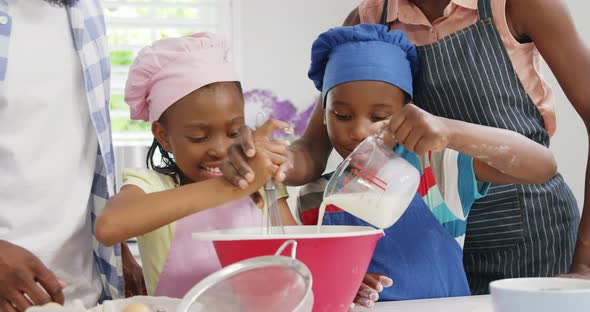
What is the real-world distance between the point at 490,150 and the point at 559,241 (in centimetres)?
43

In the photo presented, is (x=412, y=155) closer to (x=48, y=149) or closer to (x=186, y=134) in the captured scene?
(x=186, y=134)

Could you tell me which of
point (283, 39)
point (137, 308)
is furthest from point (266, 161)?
point (283, 39)

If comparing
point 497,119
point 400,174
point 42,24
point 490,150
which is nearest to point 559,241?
point 497,119

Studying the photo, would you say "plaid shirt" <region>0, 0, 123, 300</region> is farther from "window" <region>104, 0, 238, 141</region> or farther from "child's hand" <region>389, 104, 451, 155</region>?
"window" <region>104, 0, 238, 141</region>

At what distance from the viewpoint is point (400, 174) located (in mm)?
923

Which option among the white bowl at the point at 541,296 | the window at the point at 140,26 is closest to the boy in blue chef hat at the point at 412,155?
the white bowl at the point at 541,296

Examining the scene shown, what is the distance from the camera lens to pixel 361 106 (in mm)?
1236

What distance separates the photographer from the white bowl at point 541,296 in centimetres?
66

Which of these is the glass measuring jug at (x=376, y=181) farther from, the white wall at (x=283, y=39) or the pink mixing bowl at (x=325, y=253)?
the white wall at (x=283, y=39)

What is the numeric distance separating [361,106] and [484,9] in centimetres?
33

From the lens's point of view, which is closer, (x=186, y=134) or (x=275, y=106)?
(x=186, y=134)

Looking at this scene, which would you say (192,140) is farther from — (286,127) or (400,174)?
(400,174)

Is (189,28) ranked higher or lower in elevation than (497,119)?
lower

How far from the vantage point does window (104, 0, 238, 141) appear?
3.54m
